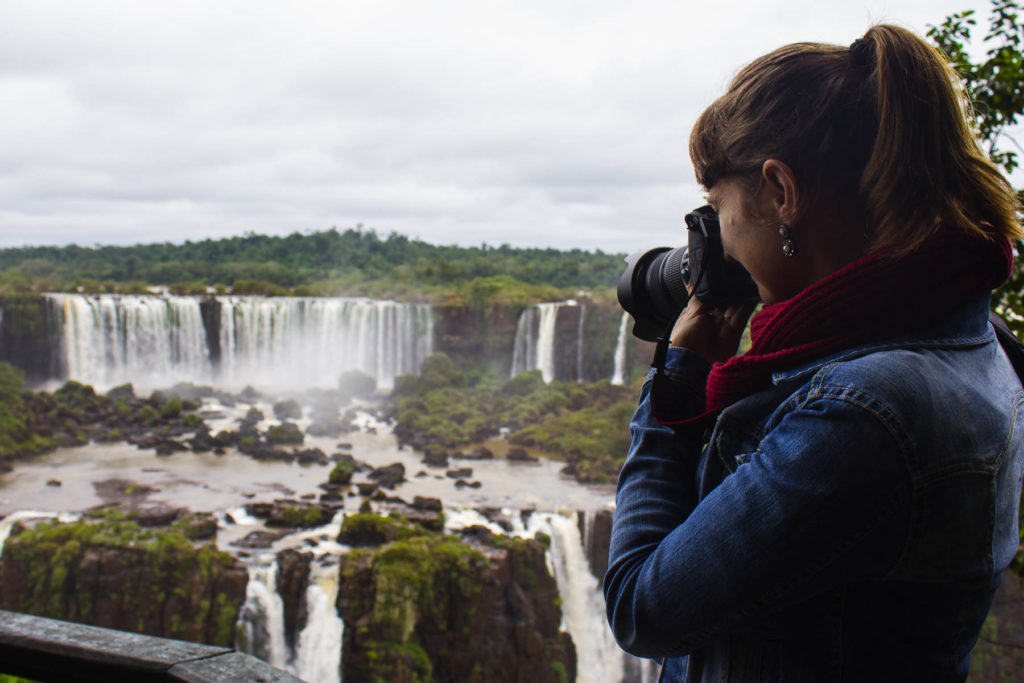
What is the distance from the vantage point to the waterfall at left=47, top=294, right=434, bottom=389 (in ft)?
Result: 38.6

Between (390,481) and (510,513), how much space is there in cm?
158

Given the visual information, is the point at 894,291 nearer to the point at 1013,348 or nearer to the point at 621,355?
the point at 1013,348

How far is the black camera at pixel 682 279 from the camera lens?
62 centimetres

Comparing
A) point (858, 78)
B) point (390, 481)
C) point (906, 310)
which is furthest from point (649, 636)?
point (390, 481)

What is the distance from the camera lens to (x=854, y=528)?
43 cm

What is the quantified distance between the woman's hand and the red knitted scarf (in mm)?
131

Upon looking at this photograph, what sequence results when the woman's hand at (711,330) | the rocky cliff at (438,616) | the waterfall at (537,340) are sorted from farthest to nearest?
the waterfall at (537,340) → the rocky cliff at (438,616) → the woman's hand at (711,330)

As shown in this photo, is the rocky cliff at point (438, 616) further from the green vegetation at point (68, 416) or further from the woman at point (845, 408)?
the woman at point (845, 408)

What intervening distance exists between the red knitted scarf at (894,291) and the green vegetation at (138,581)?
676cm

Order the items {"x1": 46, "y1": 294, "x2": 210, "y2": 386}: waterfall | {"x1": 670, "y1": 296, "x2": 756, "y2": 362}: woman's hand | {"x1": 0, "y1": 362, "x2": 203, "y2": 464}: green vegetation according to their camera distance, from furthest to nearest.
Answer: {"x1": 46, "y1": 294, "x2": 210, "y2": 386}: waterfall < {"x1": 0, "y1": 362, "x2": 203, "y2": 464}: green vegetation < {"x1": 670, "y1": 296, "x2": 756, "y2": 362}: woman's hand

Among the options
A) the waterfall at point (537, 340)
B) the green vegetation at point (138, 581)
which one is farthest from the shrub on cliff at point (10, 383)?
the waterfall at point (537, 340)

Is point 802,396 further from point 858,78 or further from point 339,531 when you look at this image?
point 339,531

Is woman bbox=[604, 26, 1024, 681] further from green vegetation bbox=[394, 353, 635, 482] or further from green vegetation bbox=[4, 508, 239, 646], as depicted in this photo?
green vegetation bbox=[394, 353, 635, 482]

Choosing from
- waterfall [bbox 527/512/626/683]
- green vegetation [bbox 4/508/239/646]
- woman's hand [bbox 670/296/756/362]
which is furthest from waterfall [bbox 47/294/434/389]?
woman's hand [bbox 670/296/756/362]
